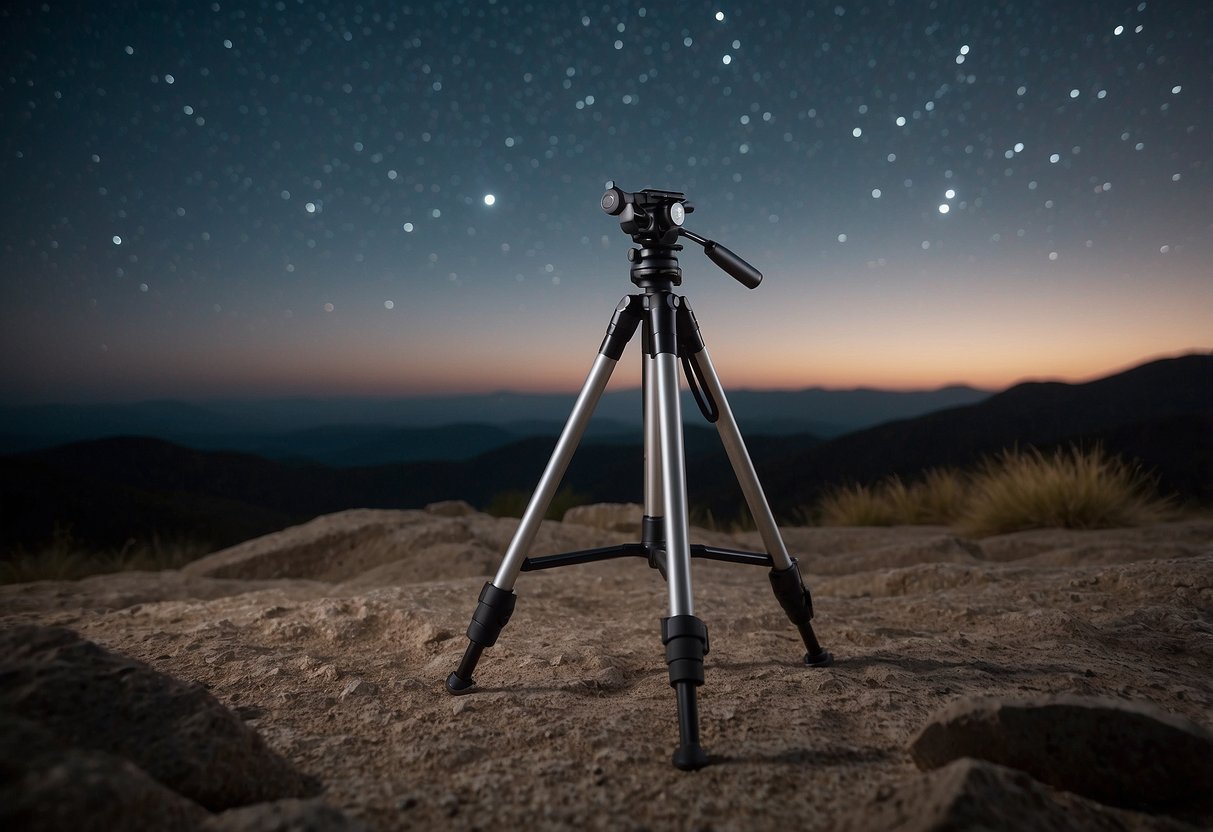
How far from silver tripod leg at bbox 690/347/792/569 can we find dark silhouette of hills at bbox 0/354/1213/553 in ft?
27.1

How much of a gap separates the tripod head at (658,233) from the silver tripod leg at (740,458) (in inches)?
12.3

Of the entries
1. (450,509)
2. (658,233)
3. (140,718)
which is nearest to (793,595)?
(658,233)

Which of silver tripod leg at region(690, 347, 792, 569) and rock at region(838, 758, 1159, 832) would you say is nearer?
rock at region(838, 758, 1159, 832)

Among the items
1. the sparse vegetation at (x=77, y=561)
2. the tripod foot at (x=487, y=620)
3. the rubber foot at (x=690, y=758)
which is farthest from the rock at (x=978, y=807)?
the sparse vegetation at (x=77, y=561)

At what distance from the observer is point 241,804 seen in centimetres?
146

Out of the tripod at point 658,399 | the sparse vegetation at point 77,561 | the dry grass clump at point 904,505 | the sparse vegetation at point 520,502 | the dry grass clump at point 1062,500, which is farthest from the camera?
the sparse vegetation at point 520,502

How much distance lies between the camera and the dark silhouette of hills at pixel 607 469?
1204cm

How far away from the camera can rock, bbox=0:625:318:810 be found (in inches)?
54.2

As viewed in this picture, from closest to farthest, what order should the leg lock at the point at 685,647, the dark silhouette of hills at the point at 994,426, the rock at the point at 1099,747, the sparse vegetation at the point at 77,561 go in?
the rock at the point at 1099,747
the leg lock at the point at 685,647
the sparse vegetation at the point at 77,561
the dark silhouette of hills at the point at 994,426

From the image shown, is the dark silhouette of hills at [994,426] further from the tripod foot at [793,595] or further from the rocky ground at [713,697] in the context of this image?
the tripod foot at [793,595]

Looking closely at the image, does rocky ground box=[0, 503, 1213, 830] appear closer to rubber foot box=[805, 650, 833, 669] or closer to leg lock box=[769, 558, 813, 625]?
rubber foot box=[805, 650, 833, 669]

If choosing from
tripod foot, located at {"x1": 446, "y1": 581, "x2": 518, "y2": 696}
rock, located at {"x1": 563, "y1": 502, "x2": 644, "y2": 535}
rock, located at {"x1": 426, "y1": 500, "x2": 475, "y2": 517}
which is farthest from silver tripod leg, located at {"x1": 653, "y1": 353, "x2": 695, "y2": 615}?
rock, located at {"x1": 426, "y1": 500, "x2": 475, "y2": 517}

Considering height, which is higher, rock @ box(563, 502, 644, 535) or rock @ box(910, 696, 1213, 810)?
rock @ box(910, 696, 1213, 810)

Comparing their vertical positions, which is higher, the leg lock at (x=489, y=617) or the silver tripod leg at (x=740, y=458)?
the silver tripod leg at (x=740, y=458)
